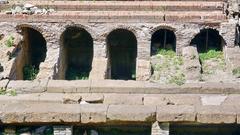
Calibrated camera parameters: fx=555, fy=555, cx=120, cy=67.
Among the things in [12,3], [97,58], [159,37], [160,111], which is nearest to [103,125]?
[160,111]

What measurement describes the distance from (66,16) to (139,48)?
286 centimetres

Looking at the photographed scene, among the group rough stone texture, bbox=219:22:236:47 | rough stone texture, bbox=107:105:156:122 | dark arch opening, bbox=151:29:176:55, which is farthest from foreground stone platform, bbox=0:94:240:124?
dark arch opening, bbox=151:29:176:55

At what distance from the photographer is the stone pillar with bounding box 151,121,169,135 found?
12.8m

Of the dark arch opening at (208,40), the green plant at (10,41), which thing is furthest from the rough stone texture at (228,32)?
the green plant at (10,41)

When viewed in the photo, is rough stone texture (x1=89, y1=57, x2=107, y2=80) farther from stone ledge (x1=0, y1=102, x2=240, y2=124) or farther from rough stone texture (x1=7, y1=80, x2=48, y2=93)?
stone ledge (x1=0, y1=102, x2=240, y2=124)

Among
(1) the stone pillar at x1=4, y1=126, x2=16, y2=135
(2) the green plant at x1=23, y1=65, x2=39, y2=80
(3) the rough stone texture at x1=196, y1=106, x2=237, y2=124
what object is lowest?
(1) the stone pillar at x1=4, y1=126, x2=16, y2=135

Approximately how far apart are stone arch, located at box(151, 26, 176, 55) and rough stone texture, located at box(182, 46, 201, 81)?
107 cm

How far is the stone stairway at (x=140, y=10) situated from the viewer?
19.6 metres

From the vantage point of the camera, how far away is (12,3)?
2127 cm

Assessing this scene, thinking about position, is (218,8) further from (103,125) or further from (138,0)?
(103,125)

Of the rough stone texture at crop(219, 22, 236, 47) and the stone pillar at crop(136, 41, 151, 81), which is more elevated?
the rough stone texture at crop(219, 22, 236, 47)

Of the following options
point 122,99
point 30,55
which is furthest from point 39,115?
point 30,55

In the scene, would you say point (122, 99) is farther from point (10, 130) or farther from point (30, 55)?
point (30, 55)

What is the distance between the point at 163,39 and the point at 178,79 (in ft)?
12.4
